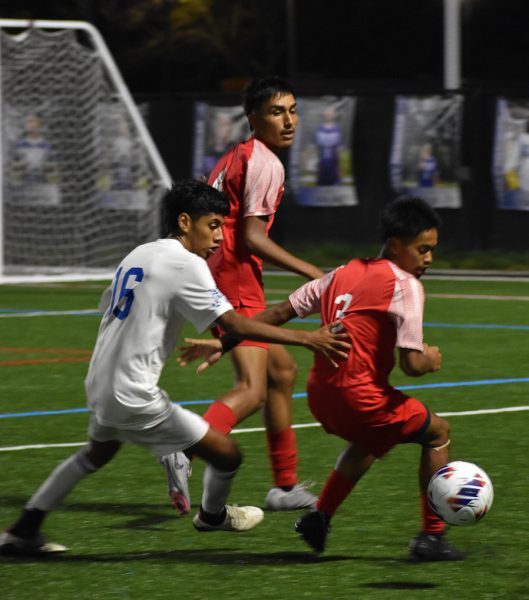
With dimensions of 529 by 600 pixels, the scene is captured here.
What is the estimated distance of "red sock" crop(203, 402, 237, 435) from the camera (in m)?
6.87

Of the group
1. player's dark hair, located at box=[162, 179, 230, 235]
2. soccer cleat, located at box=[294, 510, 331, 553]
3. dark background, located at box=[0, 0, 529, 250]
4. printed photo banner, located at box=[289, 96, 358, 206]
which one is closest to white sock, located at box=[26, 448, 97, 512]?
soccer cleat, located at box=[294, 510, 331, 553]

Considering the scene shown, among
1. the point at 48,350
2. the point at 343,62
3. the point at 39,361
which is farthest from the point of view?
the point at 343,62

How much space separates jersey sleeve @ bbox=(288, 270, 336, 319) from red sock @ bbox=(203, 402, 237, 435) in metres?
0.86

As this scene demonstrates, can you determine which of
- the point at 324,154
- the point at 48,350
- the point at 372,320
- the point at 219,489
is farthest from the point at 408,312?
the point at 324,154

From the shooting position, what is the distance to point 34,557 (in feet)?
20.3

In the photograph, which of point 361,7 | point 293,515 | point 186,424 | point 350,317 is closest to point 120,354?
point 186,424

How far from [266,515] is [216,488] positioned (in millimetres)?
725

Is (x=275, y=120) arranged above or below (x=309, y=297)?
above

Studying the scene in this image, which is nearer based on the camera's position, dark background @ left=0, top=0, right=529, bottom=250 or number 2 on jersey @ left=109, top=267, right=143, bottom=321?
number 2 on jersey @ left=109, top=267, right=143, bottom=321

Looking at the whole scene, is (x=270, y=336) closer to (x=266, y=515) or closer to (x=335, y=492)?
(x=335, y=492)

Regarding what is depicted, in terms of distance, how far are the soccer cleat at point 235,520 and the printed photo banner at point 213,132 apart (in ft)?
56.5

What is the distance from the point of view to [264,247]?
7168 millimetres

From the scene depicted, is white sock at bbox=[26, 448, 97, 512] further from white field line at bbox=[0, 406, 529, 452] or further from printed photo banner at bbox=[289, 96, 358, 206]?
printed photo banner at bbox=[289, 96, 358, 206]

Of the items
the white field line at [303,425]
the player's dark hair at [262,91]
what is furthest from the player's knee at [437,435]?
the white field line at [303,425]
